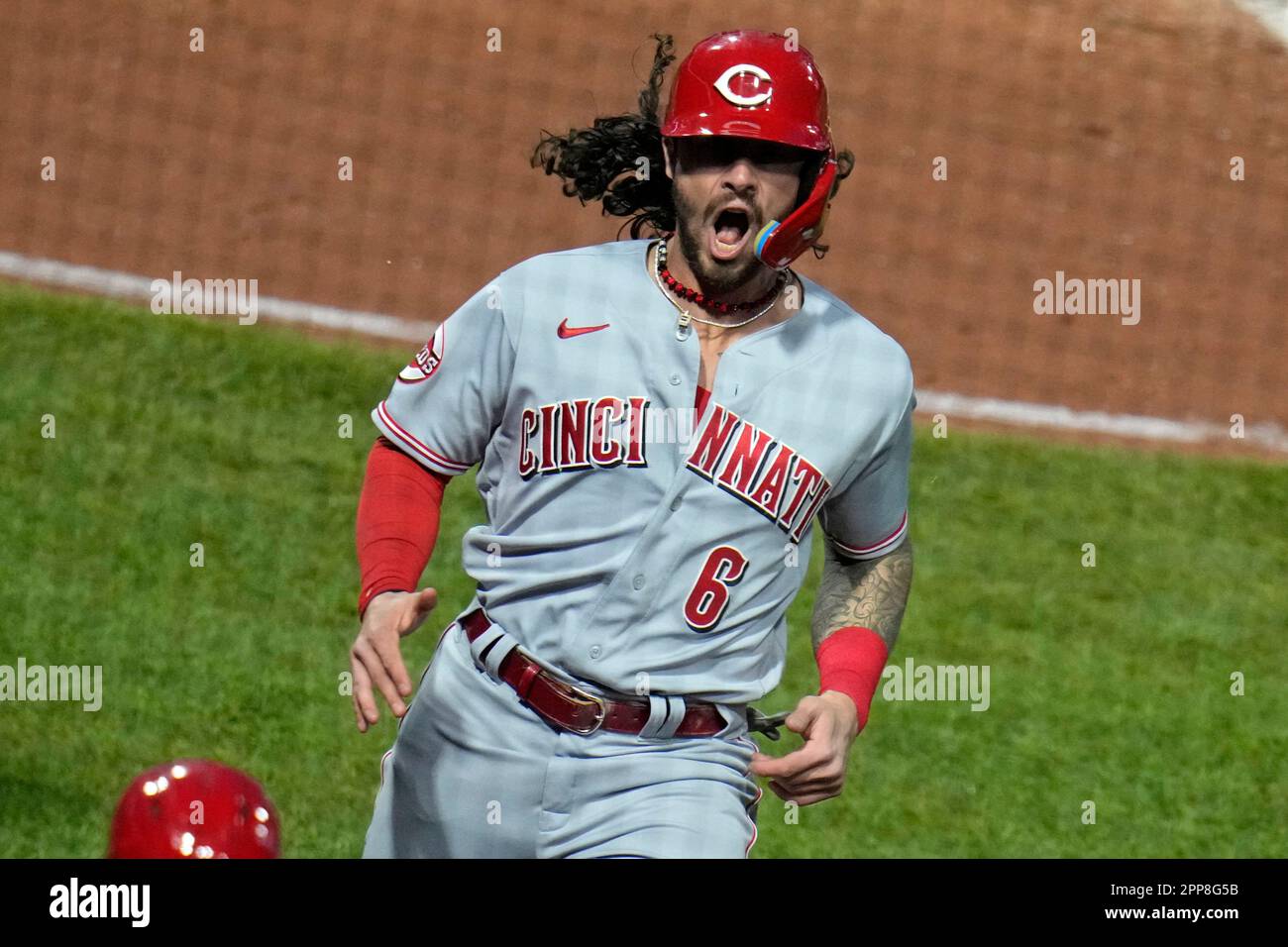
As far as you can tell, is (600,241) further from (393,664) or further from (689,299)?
(393,664)

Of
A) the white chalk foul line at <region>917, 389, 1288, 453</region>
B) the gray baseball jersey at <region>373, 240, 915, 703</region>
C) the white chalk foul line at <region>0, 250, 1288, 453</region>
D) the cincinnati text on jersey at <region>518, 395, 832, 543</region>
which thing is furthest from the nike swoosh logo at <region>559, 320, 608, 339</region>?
the white chalk foul line at <region>917, 389, 1288, 453</region>

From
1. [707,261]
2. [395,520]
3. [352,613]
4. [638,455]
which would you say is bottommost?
[352,613]

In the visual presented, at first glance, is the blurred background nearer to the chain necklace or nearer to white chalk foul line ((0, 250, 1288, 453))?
white chalk foul line ((0, 250, 1288, 453))

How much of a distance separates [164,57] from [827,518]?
8.37 metres

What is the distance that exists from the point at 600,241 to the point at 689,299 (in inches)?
277

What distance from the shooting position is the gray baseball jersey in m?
3.90

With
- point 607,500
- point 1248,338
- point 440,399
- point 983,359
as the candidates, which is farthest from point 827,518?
point 1248,338

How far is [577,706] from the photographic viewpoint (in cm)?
388

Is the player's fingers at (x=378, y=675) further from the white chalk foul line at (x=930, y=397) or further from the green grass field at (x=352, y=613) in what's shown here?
the white chalk foul line at (x=930, y=397)

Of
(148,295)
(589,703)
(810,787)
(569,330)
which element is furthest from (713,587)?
(148,295)

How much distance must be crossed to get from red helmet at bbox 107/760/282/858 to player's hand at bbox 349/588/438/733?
105 centimetres

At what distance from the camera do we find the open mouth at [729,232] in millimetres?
3988

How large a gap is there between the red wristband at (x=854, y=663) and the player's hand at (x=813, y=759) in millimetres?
150
